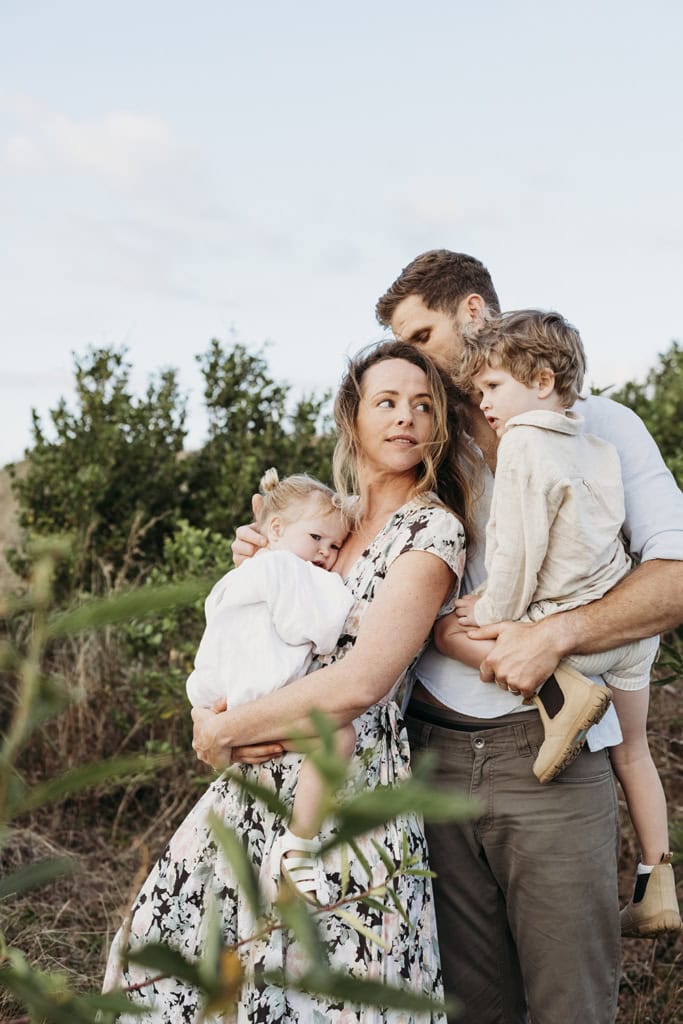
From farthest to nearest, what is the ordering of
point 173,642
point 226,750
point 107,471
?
1. point 107,471
2. point 173,642
3. point 226,750

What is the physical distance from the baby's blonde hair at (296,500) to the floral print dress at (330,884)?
7.8 inches

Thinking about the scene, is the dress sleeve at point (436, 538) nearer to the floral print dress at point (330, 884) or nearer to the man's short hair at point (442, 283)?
the floral print dress at point (330, 884)

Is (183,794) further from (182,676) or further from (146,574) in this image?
(146,574)

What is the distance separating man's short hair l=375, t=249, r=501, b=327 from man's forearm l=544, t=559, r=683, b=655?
1184 mm

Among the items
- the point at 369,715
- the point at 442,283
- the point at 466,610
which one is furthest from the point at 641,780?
the point at 442,283

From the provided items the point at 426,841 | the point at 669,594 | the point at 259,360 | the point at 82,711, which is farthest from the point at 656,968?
the point at 259,360

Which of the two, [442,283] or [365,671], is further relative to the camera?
[442,283]

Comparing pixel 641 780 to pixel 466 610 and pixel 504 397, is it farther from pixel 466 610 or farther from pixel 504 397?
pixel 504 397

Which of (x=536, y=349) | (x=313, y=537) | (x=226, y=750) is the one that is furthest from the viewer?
(x=313, y=537)

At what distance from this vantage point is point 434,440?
104 inches

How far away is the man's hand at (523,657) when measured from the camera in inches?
89.1

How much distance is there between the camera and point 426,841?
8.05 feet

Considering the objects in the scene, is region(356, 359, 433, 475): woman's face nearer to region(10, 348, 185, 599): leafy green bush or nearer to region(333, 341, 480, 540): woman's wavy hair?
region(333, 341, 480, 540): woman's wavy hair

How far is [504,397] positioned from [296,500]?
2.10 ft
